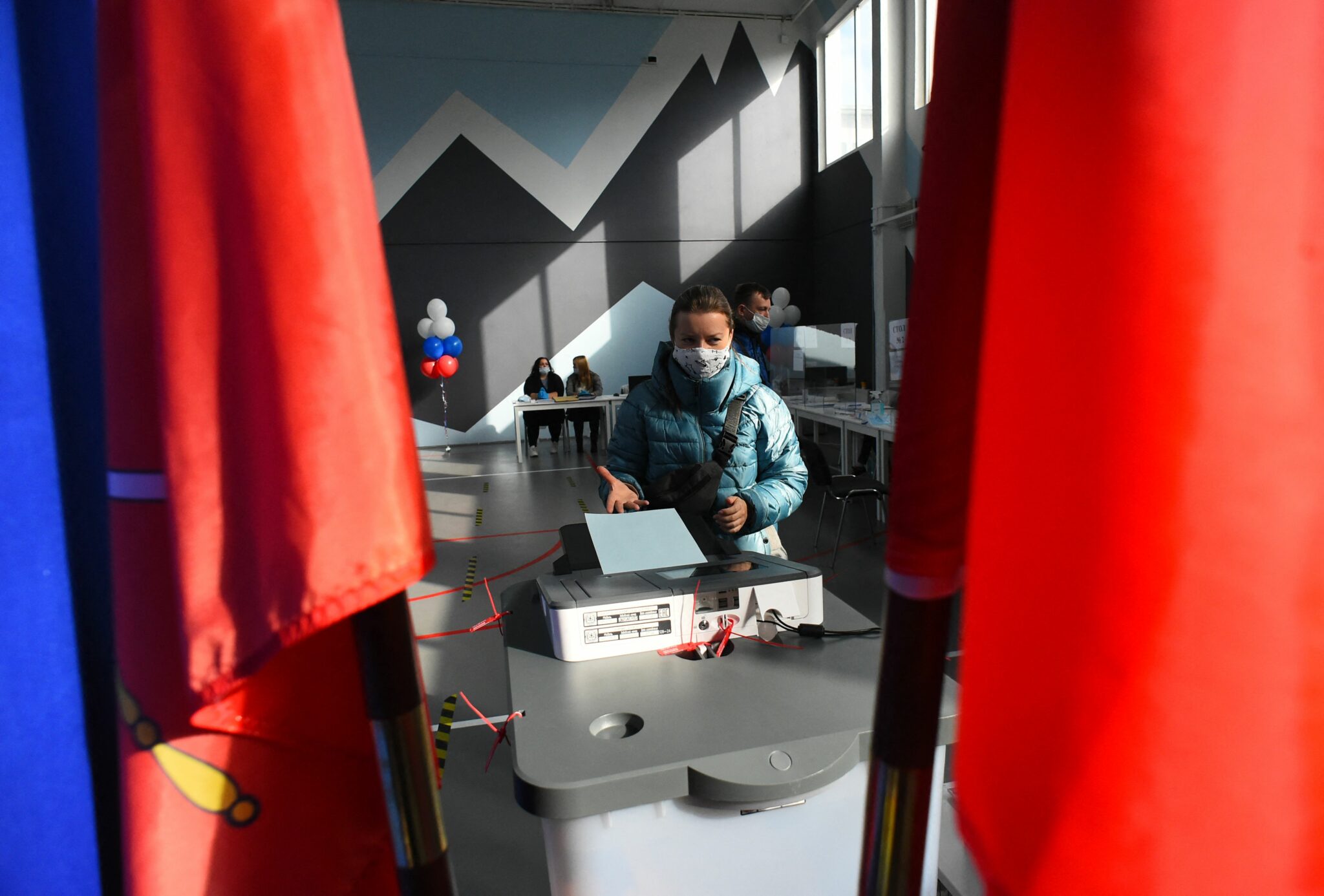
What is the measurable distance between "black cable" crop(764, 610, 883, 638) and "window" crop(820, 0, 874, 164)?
8.27 meters

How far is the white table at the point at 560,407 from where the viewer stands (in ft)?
25.6

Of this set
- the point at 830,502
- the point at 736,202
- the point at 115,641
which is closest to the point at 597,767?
the point at 115,641

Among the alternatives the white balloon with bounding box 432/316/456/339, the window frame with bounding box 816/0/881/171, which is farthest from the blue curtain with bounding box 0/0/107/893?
the window frame with bounding box 816/0/881/171

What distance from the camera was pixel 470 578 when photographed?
3943 mm

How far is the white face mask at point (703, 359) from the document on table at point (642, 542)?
Answer: 790 millimetres

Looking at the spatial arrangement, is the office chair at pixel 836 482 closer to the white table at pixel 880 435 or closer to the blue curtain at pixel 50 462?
the white table at pixel 880 435

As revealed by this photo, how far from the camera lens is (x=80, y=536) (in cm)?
52

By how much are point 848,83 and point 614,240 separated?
11.5 feet

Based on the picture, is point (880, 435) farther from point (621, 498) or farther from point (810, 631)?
point (810, 631)

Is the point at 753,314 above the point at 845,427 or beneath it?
above

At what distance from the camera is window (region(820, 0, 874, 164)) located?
8.35 meters

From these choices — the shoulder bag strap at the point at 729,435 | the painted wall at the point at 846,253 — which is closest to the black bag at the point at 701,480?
the shoulder bag strap at the point at 729,435

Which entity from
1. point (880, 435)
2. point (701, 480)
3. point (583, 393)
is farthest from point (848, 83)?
point (701, 480)

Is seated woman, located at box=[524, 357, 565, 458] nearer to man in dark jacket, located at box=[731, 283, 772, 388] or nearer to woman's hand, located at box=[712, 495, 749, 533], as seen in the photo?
man in dark jacket, located at box=[731, 283, 772, 388]
